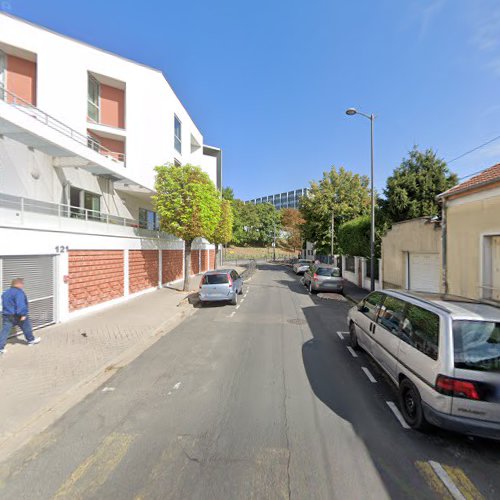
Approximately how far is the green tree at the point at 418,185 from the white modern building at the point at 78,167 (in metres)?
13.2

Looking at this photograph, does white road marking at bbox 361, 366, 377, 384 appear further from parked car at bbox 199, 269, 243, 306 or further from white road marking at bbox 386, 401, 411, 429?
parked car at bbox 199, 269, 243, 306

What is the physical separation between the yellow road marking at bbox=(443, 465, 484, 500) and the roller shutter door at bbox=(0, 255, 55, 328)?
9.01 m

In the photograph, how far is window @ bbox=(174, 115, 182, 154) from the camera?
20828 mm

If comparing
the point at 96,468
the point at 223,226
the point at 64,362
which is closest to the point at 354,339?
the point at 96,468

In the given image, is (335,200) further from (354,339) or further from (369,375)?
(369,375)

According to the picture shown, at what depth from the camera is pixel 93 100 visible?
51.6ft

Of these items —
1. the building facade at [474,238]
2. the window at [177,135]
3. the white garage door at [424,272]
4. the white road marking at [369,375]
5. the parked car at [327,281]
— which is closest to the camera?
the white road marking at [369,375]

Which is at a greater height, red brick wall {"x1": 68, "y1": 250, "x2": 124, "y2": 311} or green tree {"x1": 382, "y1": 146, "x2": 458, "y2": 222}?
green tree {"x1": 382, "y1": 146, "x2": 458, "y2": 222}

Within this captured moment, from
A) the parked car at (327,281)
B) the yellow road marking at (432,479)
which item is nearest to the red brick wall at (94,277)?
the yellow road marking at (432,479)

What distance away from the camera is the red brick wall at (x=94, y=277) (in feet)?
30.7

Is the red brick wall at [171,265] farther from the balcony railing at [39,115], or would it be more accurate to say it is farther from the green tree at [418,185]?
the green tree at [418,185]

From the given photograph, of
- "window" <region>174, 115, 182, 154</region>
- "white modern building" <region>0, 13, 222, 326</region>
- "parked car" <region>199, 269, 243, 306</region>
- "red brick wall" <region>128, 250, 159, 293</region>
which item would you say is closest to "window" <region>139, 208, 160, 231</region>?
"white modern building" <region>0, 13, 222, 326</region>

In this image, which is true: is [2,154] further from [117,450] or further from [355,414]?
[355,414]

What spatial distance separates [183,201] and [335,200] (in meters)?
18.4
